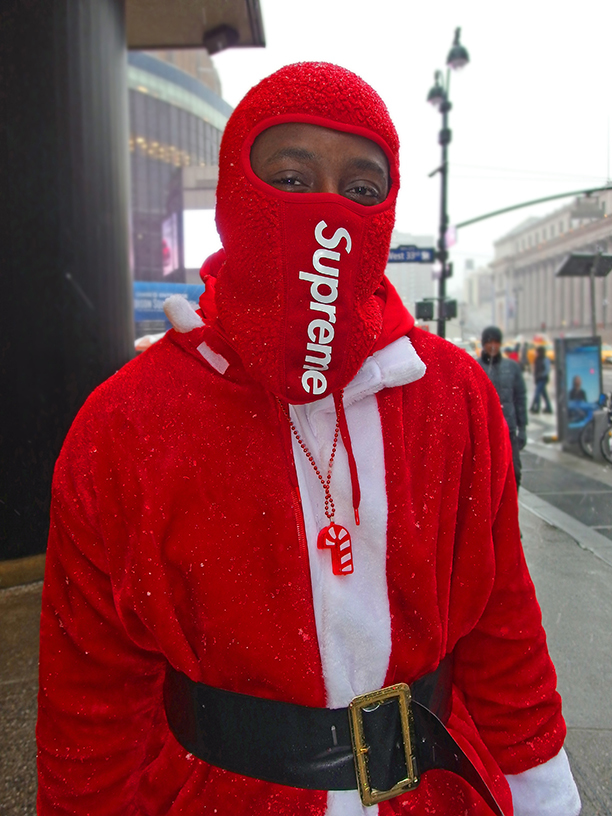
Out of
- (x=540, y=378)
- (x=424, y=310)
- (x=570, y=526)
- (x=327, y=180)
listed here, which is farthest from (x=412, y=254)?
(x=540, y=378)

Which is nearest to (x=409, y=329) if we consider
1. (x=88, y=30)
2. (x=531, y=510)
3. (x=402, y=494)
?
(x=402, y=494)

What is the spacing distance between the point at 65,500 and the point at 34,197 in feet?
11.8

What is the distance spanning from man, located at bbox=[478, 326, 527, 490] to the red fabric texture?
4.53m

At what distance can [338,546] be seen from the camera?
0.94 m

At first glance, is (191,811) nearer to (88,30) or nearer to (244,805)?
(244,805)

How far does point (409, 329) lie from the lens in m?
1.11

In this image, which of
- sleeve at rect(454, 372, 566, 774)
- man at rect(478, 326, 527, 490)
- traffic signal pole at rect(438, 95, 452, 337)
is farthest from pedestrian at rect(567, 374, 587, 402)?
sleeve at rect(454, 372, 566, 774)

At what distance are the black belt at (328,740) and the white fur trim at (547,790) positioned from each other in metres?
0.11

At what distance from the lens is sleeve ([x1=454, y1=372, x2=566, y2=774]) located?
1046 millimetres

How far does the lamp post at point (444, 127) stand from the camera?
10969mm

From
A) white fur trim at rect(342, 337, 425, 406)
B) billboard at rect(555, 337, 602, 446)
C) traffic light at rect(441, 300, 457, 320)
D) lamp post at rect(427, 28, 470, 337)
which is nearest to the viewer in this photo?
white fur trim at rect(342, 337, 425, 406)

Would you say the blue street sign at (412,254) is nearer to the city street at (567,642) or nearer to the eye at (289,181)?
the city street at (567,642)

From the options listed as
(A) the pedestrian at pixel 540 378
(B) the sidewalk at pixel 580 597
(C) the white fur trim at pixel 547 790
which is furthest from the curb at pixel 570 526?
(A) the pedestrian at pixel 540 378

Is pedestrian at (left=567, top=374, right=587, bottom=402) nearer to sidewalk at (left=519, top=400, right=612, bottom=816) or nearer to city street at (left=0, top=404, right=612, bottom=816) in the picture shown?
sidewalk at (left=519, top=400, right=612, bottom=816)
